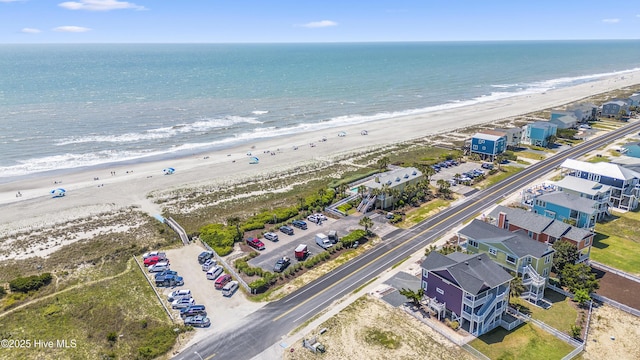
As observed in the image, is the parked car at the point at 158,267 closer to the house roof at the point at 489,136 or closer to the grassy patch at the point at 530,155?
the house roof at the point at 489,136

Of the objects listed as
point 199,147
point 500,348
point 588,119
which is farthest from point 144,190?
point 588,119

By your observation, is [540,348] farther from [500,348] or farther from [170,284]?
[170,284]

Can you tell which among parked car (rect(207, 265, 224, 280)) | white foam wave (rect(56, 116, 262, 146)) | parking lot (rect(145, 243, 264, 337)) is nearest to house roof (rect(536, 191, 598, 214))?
parking lot (rect(145, 243, 264, 337))

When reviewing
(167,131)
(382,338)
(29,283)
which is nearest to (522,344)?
(382,338)

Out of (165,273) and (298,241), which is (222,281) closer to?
(165,273)

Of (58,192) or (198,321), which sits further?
(58,192)
